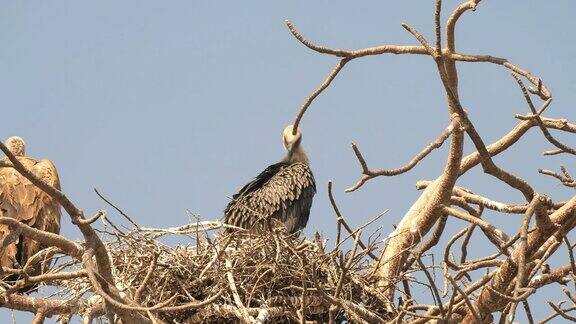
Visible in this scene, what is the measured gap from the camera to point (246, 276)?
7.89 meters

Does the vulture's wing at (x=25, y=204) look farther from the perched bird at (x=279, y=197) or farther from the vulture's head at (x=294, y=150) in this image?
the vulture's head at (x=294, y=150)

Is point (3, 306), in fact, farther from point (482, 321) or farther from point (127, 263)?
point (482, 321)

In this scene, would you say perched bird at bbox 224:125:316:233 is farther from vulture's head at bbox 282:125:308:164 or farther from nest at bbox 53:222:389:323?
nest at bbox 53:222:389:323

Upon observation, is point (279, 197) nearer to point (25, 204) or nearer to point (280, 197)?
point (280, 197)

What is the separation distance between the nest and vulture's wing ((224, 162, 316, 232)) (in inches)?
81.1

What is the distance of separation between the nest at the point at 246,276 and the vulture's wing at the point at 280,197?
6.76 ft

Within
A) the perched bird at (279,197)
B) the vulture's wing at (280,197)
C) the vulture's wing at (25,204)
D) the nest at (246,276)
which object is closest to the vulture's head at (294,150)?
the perched bird at (279,197)

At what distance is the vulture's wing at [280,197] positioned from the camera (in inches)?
406

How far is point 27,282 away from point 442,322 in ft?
7.23

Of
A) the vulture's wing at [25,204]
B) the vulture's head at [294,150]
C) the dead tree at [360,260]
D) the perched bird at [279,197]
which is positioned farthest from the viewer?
the vulture's head at [294,150]

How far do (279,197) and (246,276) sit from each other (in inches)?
104

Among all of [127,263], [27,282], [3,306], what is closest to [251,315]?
[127,263]

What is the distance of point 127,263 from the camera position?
794cm

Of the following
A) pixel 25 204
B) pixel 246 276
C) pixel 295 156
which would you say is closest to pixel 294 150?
pixel 295 156
